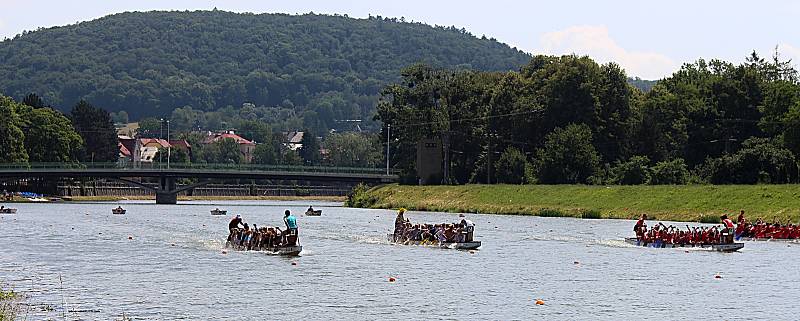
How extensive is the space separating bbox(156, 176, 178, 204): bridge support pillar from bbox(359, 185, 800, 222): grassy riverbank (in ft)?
104

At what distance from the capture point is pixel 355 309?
1715 inches

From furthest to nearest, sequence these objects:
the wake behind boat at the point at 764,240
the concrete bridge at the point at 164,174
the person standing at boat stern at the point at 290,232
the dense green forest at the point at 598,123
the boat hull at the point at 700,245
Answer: the concrete bridge at the point at 164,174 < the dense green forest at the point at 598,123 < the wake behind boat at the point at 764,240 < the boat hull at the point at 700,245 < the person standing at boat stern at the point at 290,232

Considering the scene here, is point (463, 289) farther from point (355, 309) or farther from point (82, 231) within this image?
point (82, 231)

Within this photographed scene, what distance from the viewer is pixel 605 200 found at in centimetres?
11725

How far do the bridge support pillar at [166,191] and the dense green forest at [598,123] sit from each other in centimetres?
2945

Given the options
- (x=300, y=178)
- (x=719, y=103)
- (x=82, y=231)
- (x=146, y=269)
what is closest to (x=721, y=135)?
(x=719, y=103)

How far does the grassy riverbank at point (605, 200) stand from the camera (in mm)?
97925

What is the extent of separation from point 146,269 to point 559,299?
19837 millimetres

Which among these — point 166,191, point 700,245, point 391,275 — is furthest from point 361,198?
point 391,275

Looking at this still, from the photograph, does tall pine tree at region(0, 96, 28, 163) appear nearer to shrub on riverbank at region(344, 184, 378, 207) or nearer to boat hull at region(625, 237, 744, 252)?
shrub on riverbank at region(344, 184, 378, 207)

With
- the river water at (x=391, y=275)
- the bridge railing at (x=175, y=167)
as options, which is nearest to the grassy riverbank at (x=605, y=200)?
the river water at (x=391, y=275)

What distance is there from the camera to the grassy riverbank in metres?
97.9

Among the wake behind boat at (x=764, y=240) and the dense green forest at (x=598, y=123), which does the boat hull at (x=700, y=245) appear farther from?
the dense green forest at (x=598, y=123)

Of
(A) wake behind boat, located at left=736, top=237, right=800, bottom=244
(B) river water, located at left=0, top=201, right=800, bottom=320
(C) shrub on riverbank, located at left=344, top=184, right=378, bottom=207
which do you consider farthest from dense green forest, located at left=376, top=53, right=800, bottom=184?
(B) river water, located at left=0, top=201, right=800, bottom=320
